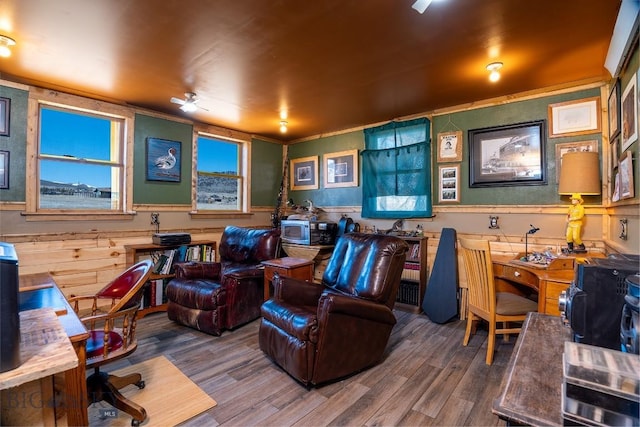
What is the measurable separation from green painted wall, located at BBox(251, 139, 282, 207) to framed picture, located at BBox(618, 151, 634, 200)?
4453 millimetres

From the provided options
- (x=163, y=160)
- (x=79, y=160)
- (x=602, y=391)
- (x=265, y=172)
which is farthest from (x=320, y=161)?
(x=602, y=391)

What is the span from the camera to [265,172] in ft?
17.7

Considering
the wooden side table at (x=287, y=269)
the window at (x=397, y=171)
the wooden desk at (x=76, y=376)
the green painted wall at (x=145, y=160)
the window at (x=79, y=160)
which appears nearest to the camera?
the wooden desk at (x=76, y=376)

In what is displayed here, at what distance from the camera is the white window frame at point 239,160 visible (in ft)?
14.6

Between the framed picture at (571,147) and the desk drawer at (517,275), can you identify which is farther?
the framed picture at (571,147)

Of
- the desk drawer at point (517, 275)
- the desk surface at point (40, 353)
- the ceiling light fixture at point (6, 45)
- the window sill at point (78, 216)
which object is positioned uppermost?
the ceiling light fixture at point (6, 45)

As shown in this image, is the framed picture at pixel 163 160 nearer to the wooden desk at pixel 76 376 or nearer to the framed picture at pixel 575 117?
the wooden desk at pixel 76 376

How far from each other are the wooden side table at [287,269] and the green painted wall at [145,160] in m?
1.92

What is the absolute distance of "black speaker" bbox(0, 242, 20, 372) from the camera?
2.55ft

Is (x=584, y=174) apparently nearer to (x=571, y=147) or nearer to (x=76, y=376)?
(x=571, y=147)

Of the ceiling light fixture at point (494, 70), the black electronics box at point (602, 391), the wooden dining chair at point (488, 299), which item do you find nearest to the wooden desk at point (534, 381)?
the black electronics box at point (602, 391)

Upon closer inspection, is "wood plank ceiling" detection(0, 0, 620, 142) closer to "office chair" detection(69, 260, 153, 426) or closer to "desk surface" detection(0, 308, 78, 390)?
"office chair" detection(69, 260, 153, 426)

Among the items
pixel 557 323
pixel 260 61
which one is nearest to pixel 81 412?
pixel 557 323

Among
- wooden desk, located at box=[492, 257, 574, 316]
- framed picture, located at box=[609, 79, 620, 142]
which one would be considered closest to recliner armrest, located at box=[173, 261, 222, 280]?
wooden desk, located at box=[492, 257, 574, 316]
